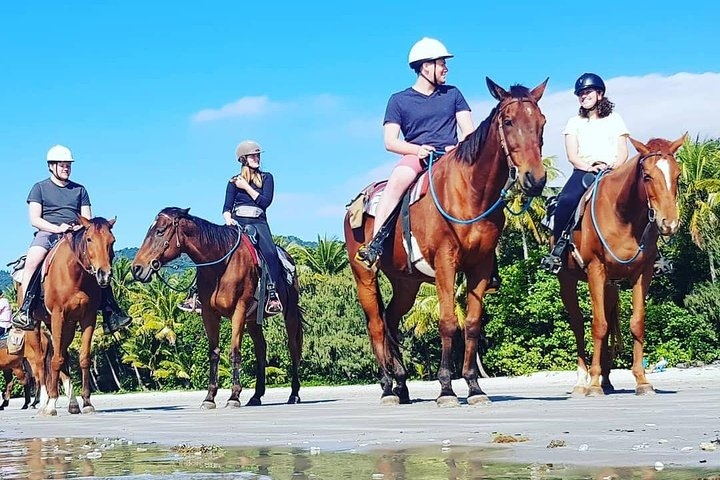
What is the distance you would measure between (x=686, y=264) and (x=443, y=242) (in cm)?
2469

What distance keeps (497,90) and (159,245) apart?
20.2 feet

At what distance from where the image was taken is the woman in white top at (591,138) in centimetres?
1218

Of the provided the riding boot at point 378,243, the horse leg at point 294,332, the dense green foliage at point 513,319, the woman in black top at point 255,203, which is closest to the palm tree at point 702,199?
the dense green foliage at point 513,319

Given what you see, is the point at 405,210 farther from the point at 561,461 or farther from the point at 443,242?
the point at 561,461

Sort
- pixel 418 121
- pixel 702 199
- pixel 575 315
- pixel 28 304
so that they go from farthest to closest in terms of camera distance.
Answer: pixel 702 199 < pixel 28 304 < pixel 575 315 < pixel 418 121

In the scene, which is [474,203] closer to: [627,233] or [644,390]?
[627,233]

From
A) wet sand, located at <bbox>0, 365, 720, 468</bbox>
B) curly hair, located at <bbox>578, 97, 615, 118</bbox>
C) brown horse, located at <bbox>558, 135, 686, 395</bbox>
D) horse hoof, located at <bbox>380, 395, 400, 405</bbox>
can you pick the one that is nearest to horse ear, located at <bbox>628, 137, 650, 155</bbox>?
brown horse, located at <bbox>558, 135, 686, 395</bbox>

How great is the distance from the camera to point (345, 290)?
44.0 m

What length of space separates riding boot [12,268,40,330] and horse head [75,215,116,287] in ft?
4.03

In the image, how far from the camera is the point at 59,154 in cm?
1530

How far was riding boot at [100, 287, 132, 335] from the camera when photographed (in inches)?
593

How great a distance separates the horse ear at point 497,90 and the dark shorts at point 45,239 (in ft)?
25.2

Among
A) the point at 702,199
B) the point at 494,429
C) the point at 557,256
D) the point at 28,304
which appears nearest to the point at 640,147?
the point at 557,256

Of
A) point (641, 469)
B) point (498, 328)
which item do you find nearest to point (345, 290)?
point (498, 328)
